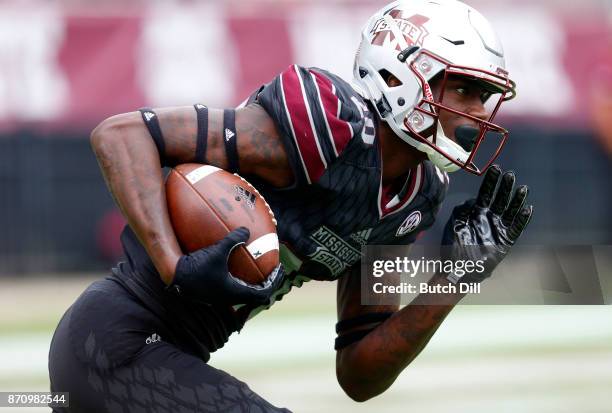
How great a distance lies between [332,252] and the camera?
3.37 m

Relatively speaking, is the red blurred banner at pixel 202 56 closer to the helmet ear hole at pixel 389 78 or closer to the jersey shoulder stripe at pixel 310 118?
the helmet ear hole at pixel 389 78

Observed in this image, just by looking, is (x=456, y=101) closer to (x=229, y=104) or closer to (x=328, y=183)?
(x=328, y=183)

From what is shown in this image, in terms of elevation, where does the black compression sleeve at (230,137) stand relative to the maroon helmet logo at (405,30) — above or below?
below

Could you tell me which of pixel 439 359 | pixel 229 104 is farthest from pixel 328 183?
pixel 229 104

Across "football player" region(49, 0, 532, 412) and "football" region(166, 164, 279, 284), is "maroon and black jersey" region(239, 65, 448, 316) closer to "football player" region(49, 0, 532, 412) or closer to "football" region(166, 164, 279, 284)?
"football player" region(49, 0, 532, 412)

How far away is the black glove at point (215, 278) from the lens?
2.79 m

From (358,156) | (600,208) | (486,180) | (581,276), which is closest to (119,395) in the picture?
(358,156)

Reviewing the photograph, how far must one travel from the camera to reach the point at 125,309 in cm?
312

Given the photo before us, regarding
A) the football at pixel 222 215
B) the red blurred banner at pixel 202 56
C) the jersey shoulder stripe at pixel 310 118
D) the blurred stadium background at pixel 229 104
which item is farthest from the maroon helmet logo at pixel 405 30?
the red blurred banner at pixel 202 56

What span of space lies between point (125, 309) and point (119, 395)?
0.25 m

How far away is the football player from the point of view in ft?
9.70

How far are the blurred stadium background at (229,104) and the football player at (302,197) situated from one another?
4.29 m

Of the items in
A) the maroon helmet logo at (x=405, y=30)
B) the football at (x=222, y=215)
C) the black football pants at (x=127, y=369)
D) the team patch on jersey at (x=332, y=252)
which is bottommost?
the black football pants at (x=127, y=369)

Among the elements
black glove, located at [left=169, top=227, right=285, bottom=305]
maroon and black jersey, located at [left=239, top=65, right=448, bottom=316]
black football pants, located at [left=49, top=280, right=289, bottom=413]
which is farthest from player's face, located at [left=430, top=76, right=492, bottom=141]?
black football pants, located at [left=49, top=280, right=289, bottom=413]
